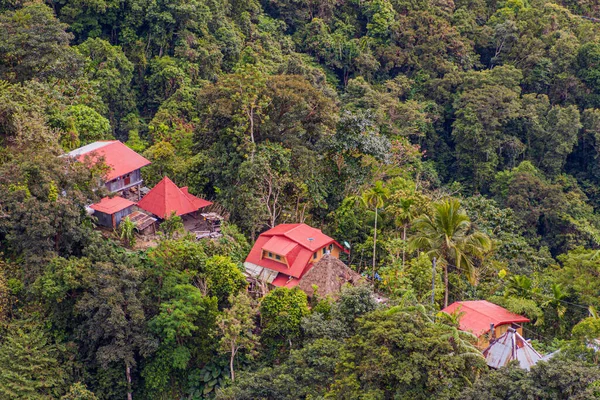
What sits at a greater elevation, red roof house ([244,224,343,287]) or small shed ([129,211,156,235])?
red roof house ([244,224,343,287])

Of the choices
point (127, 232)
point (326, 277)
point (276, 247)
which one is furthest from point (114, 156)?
point (326, 277)

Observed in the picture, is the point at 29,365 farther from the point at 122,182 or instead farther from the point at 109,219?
the point at 122,182

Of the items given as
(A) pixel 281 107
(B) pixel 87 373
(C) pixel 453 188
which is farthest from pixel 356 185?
(B) pixel 87 373

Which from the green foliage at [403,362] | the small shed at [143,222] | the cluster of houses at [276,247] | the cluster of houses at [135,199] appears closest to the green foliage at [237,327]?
the cluster of houses at [276,247]

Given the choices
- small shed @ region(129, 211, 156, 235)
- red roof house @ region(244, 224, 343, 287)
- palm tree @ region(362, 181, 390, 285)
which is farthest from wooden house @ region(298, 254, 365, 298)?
small shed @ region(129, 211, 156, 235)

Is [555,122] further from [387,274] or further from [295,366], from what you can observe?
[295,366]

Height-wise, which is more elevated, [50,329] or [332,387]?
[332,387]

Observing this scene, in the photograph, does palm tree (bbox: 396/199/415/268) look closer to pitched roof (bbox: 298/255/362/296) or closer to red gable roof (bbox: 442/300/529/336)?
pitched roof (bbox: 298/255/362/296)

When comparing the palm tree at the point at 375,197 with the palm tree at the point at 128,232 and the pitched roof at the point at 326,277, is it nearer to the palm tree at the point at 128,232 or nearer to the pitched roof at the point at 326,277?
the pitched roof at the point at 326,277
